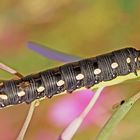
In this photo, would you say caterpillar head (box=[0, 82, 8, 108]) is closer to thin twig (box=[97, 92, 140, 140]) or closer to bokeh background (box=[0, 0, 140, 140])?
thin twig (box=[97, 92, 140, 140])

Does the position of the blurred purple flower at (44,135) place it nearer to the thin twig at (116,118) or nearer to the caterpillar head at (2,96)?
the caterpillar head at (2,96)

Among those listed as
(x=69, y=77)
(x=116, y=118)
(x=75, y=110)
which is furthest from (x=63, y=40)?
(x=116, y=118)

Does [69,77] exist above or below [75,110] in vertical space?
above

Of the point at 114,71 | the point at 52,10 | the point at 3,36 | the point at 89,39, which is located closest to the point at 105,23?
the point at 89,39

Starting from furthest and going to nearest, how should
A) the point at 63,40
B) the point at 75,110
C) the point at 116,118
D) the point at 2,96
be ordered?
the point at 63,40 < the point at 75,110 < the point at 2,96 < the point at 116,118

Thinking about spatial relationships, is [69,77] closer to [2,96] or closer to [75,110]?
[2,96]

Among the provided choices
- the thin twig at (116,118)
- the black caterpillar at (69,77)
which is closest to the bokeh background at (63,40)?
the black caterpillar at (69,77)

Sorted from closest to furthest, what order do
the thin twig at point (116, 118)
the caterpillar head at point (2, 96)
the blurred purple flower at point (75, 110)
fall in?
the thin twig at point (116, 118) → the caterpillar head at point (2, 96) → the blurred purple flower at point (75, 110)
